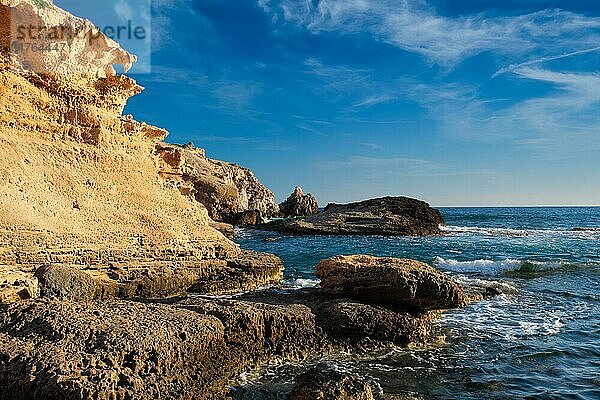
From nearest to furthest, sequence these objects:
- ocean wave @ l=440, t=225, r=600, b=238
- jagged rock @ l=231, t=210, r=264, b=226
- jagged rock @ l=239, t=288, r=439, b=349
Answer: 1. jagged rock @ l=239, t=288, r=439, b=349
2. ocean wave @ l=440, t=225, r=600, b=238
3. jagged rock @ l=231, t=210, r=264, b=226

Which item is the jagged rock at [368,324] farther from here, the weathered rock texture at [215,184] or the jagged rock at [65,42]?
the jagged rock at [65,42]

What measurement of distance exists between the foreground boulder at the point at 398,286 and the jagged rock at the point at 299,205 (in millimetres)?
64617

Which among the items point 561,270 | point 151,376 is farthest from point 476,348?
point 561,270

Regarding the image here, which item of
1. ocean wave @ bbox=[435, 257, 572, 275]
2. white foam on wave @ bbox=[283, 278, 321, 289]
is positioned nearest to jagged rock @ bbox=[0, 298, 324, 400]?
white foam on wave @ bbox=[283, 278, 321, 289]

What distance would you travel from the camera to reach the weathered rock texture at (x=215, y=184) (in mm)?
18297

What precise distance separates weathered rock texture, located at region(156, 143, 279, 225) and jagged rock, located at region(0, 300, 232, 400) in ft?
31.6

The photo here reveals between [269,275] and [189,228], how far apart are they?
3.36m

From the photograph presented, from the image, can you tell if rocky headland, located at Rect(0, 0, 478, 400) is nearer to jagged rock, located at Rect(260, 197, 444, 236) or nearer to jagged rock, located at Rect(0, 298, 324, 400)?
jagged rock, located at Rect(0, 298, 324, 400)

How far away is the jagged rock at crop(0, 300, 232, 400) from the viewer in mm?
6164

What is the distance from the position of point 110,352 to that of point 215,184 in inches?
1814

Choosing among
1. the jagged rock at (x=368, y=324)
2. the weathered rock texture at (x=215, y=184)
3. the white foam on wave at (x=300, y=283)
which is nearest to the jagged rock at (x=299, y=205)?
the weathered rock texture at (x=215, y=184)

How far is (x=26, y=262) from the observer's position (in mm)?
11406

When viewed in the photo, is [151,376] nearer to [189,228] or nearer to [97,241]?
[97,241]

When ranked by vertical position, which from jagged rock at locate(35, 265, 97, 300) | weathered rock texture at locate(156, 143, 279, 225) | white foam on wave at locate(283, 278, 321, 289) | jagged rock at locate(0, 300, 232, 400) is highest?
weathered rock texture at locate(156, 143, 279, 225)
